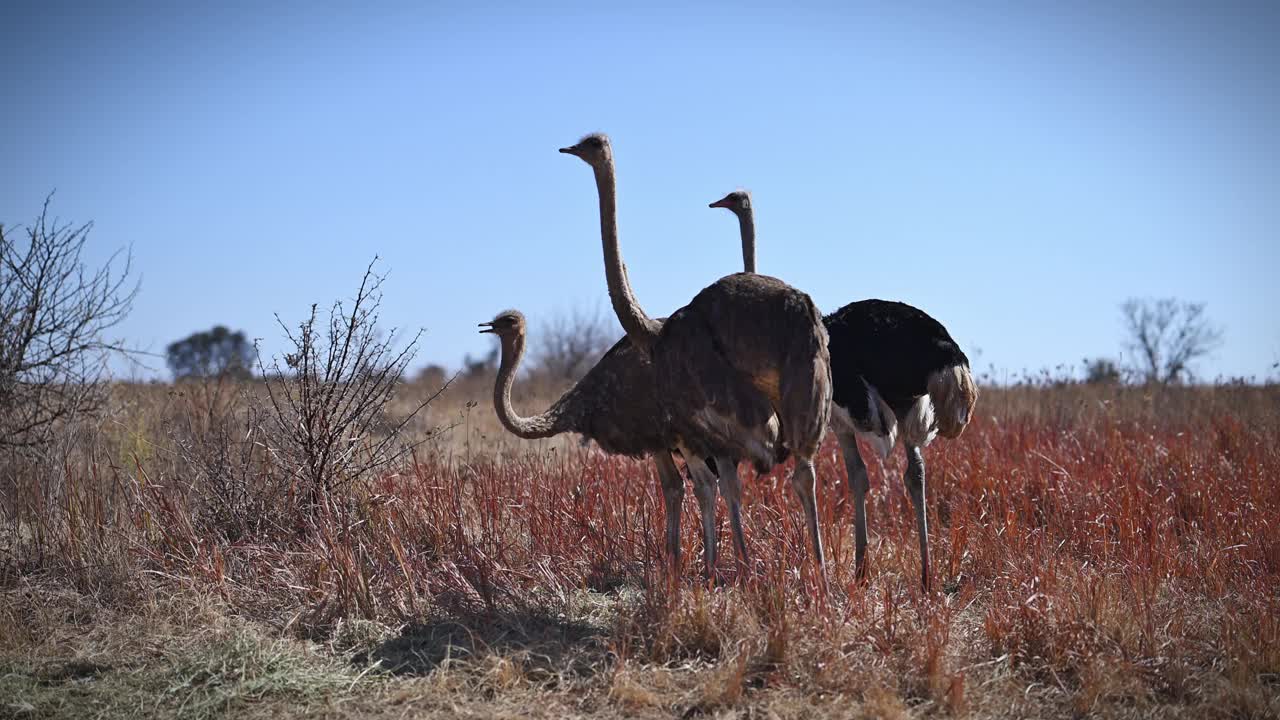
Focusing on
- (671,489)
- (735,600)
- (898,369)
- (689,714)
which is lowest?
(689,714)

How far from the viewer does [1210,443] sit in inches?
351

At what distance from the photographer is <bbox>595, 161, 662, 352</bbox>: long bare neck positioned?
5.18 m

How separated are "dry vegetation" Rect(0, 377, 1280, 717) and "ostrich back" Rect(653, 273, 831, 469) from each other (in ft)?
2.24

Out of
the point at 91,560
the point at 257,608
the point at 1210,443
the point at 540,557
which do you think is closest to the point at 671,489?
the point at 540,557

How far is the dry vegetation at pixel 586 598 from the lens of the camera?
4141 millimetres

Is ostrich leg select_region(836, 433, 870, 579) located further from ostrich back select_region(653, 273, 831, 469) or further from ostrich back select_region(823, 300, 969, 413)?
ostrich back select_region(653, 273, 831, 469)

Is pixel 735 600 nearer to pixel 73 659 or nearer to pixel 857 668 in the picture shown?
pixel 857 668

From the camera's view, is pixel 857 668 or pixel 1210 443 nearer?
pixel 857 668

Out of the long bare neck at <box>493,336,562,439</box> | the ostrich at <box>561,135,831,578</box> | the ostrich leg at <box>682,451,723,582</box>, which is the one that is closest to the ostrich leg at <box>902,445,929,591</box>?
the ostrich at <box>561,135,831,578</box>

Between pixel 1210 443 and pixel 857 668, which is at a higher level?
pixel 1210 443

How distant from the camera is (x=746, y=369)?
4746 millimetres

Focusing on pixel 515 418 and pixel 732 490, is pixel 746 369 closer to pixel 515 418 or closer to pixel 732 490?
pixel 732 490

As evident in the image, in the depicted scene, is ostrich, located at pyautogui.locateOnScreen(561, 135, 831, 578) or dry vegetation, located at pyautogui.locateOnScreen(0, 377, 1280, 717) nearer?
dry vegetation, located at pyautogui.locateOnScreen(0, 377, 1280, 717)

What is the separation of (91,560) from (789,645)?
3.87 m
